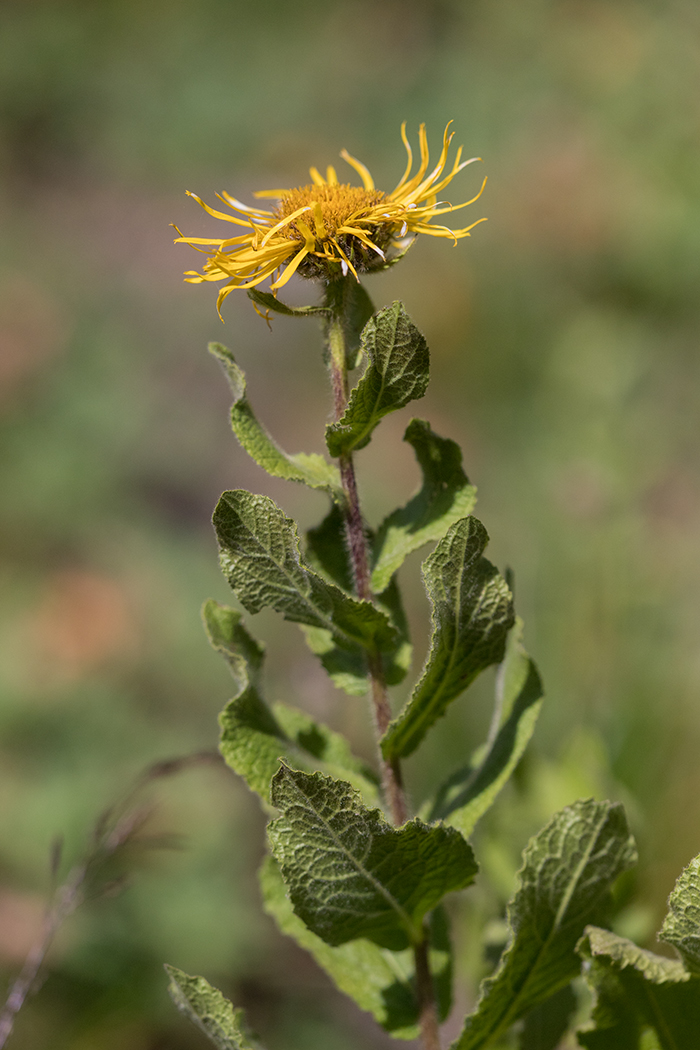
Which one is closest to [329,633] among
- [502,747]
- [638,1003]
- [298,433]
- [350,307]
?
[502,747]

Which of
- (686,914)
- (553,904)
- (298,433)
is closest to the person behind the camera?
(686,914)

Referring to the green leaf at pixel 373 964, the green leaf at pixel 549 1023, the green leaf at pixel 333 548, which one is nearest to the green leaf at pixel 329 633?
the green leaf at pixel 333 548

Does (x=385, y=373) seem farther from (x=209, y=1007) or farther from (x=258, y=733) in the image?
(x=209, y=1007)

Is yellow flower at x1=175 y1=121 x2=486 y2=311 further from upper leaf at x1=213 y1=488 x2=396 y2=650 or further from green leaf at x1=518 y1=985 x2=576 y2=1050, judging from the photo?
green leaf at x1=518 y1=985 x2=576 y2=1050

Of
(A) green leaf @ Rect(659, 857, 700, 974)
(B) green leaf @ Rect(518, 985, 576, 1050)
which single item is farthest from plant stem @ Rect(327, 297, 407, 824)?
(B) green leaf @ Rect(518, 985, 576, 1050)

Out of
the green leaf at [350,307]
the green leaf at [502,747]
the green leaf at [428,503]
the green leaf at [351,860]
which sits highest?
the green leaf at [350,307]

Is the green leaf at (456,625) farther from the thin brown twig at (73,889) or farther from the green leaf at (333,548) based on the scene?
the thin brown twig at (73,889)

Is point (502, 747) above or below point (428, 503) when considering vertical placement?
below

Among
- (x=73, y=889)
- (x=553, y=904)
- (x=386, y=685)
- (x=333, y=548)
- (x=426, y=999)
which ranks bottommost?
(x=73, y=889)
